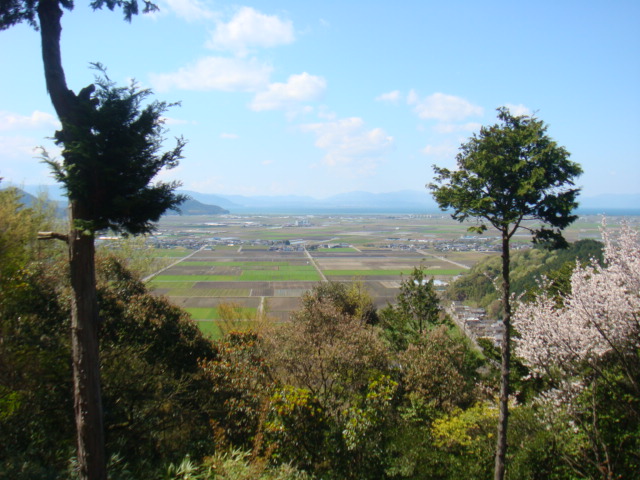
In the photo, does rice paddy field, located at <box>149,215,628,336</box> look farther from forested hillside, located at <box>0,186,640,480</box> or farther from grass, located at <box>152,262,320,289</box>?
forested hillside, located at <box>0,186,640,480</box>

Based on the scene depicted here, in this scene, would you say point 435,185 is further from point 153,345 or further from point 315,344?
point 153,345

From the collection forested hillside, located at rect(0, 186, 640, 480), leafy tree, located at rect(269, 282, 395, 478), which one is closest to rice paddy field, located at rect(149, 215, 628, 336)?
forested hillside, located at rect(0, 186, 640, 480)

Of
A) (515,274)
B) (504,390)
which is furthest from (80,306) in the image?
(515,274)

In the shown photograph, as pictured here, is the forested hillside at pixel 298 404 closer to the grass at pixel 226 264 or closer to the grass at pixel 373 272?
the grass at pixel 373 272

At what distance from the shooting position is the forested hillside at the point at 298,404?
851cm

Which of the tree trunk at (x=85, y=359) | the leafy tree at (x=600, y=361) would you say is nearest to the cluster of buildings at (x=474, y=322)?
the leafy tree at (x=600, y=361)

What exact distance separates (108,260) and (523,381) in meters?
19.0

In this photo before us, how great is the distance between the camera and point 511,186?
8.83 metres

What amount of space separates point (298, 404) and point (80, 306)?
5855 mm

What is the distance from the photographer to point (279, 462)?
401 inches

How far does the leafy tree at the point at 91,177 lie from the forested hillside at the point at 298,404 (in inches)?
74.7

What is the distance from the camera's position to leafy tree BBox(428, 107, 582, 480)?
8.41m

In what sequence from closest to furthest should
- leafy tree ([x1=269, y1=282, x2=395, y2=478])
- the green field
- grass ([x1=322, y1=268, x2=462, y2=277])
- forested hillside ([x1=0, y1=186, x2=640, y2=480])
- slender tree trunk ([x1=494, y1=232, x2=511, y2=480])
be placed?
forested hillside ([x1=0, y1=186, x2=640, y2=480]) → slender tree trunk ([x1=494, y1=232, x2=511, y2=480]) → leafy tree ([x1=269, y1=282, x2=395, y2=478]) → grass ([x1=322, y1=268, x2=462, y2=277]) → the green field

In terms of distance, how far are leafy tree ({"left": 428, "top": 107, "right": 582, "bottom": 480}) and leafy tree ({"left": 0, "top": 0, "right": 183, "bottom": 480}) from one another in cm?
640
